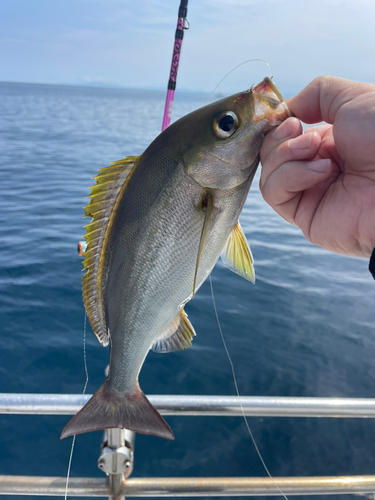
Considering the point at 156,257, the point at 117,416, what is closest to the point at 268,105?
the point at 156,257

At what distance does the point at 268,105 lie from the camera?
4.47 ft

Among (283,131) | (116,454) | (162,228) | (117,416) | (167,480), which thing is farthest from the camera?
(167,480)

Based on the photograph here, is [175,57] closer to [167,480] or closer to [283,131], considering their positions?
[283,131]

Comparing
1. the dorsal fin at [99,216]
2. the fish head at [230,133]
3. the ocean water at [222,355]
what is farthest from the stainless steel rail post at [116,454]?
the ocean water at [222,355]

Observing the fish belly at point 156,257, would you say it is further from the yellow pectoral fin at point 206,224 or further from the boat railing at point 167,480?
the boat railing at point 167,480

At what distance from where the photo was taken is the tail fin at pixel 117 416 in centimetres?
151

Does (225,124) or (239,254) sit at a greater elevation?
(225,124)

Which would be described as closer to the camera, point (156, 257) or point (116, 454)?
point (156, 257)

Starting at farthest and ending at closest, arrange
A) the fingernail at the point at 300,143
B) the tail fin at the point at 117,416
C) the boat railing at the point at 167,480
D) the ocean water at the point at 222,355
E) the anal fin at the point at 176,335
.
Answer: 1. the ocean water at the point at 222,355
2. the boat railing at the point at 167,480
3. the anal fin at the point at 176,335
4. the tail fin at the point at 117,416
5. the fingernail at the point at 300,143

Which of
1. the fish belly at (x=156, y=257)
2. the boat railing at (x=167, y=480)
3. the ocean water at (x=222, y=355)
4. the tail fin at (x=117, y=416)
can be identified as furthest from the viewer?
the ocean water at (x=222, y=355)

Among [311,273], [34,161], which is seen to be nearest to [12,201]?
[34,161]

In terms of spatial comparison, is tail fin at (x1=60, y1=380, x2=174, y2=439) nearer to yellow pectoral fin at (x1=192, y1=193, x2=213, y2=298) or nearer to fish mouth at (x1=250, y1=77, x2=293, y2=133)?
yellow pectoral fin at (x1=192, y1=193, x2=213, y2=298)

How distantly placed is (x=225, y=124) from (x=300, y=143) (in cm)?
27

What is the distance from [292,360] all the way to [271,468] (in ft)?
4.98
